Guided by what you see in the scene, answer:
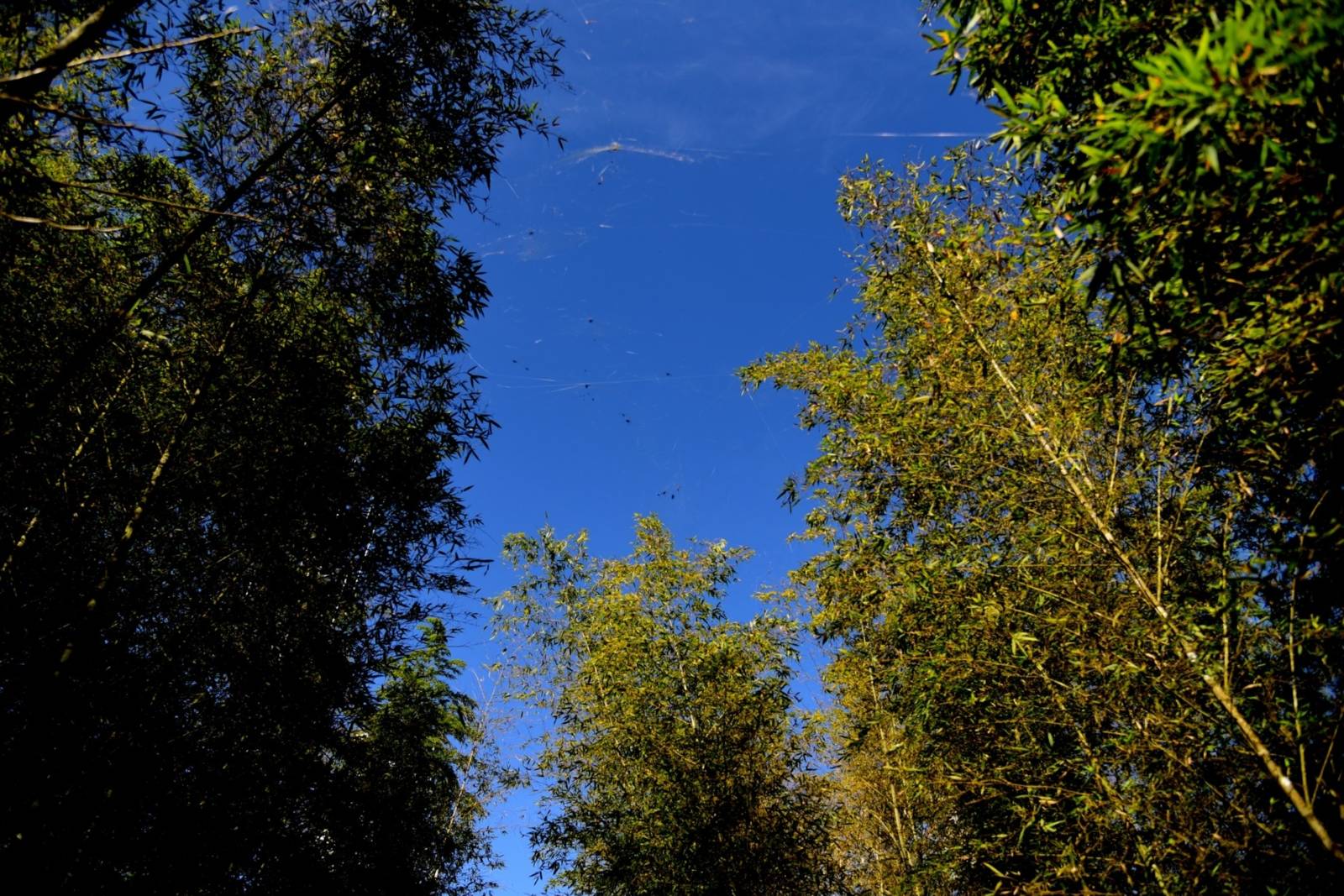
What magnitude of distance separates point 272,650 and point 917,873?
5165 mm

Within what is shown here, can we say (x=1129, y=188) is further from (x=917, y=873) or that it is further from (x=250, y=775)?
(x=250, y=775)

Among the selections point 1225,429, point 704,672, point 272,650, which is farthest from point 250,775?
point 1225,429

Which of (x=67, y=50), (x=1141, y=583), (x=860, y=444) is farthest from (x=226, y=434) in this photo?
(x=1141, y=583)

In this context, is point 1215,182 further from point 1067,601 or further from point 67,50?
point 67,50

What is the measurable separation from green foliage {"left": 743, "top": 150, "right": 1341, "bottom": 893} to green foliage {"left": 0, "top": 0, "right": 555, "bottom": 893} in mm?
3322

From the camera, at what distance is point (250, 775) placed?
4102mm

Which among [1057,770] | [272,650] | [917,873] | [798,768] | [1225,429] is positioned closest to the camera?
[1225,429]

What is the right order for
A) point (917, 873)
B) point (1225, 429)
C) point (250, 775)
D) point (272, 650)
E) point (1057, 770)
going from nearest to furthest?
point (1225, 429) → point (1057, 770) → point (250, 775) → point (272, 650) → point (917, 873)

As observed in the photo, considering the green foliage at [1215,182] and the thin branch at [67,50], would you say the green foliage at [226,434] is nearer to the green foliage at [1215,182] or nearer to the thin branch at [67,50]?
the thin branch at [67,50]

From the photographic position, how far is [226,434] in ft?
13.4

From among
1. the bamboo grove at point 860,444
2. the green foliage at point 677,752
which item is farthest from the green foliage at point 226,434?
the green foliage at point 677,752

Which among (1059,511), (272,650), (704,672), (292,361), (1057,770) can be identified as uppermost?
(292,361)

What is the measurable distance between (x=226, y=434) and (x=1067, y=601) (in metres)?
5.10

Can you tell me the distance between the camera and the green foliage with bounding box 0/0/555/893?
3.22 m
